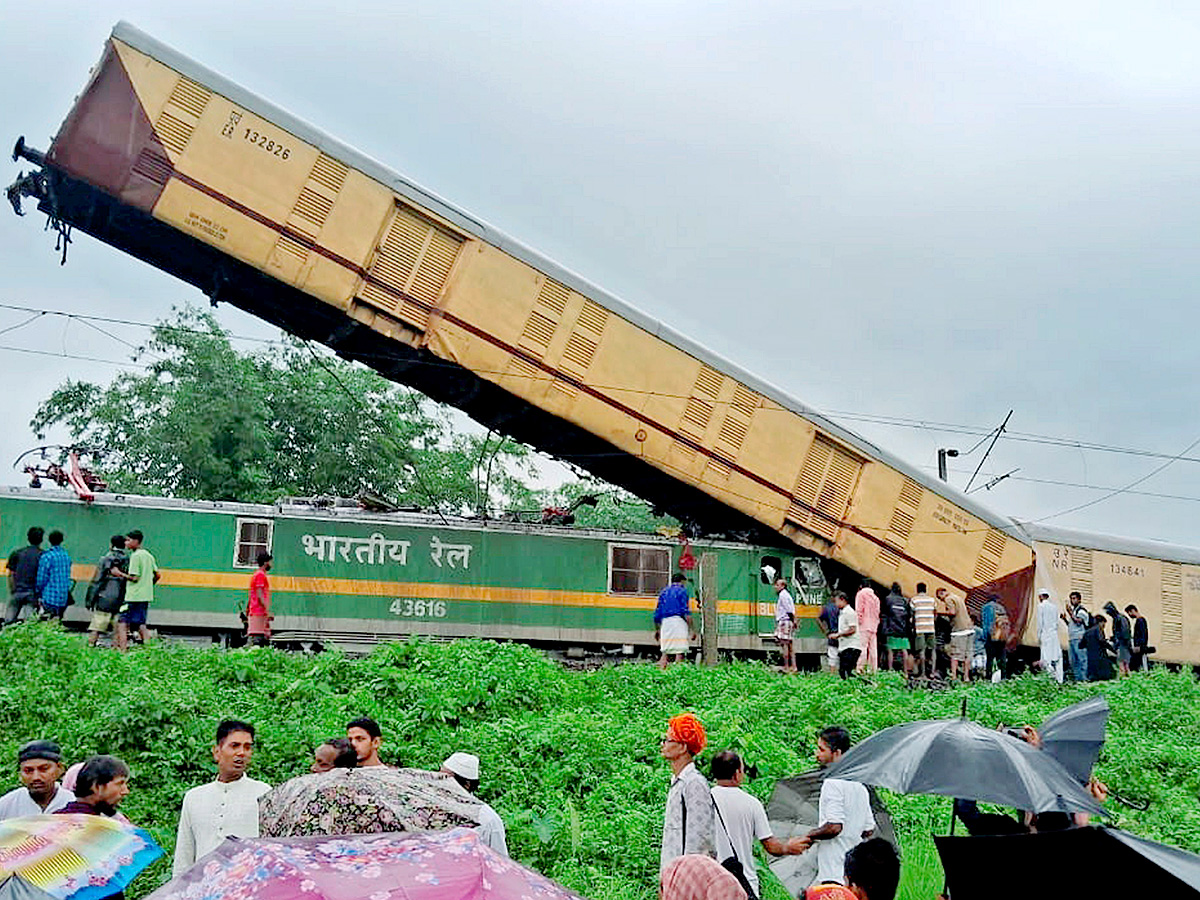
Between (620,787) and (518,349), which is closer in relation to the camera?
(620,787)

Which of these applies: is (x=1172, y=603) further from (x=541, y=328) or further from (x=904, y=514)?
(x=541, y=328)

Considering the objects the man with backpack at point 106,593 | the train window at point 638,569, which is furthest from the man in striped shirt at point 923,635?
the man with backpack at point 106,593

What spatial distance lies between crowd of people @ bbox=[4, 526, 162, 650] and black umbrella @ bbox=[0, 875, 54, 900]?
10.8m

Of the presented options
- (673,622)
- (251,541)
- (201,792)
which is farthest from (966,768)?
(251,541)

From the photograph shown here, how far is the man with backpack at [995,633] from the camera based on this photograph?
17781 millimetres

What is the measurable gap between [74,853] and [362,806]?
3.46 ft

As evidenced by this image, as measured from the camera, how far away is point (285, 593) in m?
16.7

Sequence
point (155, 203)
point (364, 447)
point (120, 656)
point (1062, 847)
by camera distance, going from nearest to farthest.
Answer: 1. point (1062, 847)
2. point (120, 656)
3. point (155, 203)
4. point (364, 447)

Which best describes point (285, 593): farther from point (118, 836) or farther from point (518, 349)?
point (118, 836)

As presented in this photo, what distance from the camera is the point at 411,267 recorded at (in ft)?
50.9

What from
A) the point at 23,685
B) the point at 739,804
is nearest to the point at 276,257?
the point at 23,685

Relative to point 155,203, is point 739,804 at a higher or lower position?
lower

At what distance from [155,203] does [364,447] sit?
16289mm

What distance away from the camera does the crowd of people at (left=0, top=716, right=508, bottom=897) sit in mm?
5012
